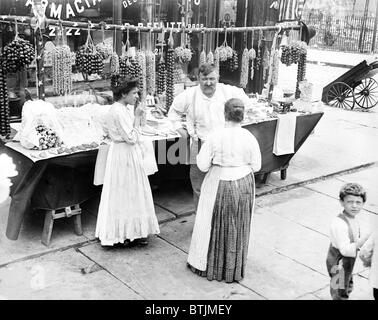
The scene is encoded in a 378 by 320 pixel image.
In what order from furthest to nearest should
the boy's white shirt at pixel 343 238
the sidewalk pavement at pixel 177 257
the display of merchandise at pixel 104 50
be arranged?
1. the display of merchandise at pixel 104 50
2. the sidewalk pavement at pixel 177 257
3. the boy's white shirt at pixel 343 238

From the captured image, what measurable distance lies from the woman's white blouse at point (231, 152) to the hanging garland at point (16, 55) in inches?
88.1

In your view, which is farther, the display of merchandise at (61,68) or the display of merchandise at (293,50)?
the display of merchandise at (293,50)

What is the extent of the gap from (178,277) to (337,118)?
8.26 metres

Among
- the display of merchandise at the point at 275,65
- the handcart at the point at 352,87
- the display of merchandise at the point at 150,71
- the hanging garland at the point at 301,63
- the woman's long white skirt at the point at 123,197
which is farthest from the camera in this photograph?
the handcart at the point at 352,87

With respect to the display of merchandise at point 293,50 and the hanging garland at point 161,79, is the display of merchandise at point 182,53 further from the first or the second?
the display of merchandise at point 293,50

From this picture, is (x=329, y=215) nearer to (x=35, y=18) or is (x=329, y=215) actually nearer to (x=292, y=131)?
(x=292, y=131)

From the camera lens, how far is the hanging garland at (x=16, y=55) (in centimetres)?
566

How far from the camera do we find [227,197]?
15.8ft

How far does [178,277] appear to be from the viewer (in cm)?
510

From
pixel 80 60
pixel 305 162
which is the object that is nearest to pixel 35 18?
pixel 80 60

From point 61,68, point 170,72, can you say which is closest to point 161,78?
point 170,72

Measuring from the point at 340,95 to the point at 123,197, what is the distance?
926cm

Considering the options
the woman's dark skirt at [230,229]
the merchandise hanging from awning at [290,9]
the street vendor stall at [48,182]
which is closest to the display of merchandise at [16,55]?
the street vendor stall at [48,182]

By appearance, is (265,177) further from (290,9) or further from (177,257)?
(290,9)
